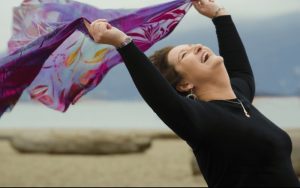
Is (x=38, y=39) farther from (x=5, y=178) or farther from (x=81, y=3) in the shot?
(x=5, y=178)

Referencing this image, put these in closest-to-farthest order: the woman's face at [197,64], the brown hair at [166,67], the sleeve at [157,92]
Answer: the sleeve at [157,92] → the woman's face at [197,64] → the brown hair at [166,67]

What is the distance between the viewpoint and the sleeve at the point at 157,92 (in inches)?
78.2

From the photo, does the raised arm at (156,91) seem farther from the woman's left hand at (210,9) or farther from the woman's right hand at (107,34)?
the woman's left hand at (210,9)

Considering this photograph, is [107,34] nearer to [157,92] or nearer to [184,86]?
[157,92]

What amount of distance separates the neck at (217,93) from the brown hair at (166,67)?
9 centimetres

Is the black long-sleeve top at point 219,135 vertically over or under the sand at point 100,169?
over

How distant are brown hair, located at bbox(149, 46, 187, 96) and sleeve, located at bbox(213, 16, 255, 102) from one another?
26cm

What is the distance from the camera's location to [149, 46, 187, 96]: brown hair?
2.31 metres

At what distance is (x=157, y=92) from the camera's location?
1.98 m

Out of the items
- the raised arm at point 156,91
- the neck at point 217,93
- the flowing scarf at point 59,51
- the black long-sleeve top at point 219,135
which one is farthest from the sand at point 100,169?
the raised arm at point 156,91

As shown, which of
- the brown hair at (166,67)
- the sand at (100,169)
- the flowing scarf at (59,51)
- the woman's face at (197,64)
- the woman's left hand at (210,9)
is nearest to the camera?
the woman's face at (197,64)

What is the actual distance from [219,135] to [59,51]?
0.80 metres

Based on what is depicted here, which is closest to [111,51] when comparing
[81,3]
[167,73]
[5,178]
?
[81,3]

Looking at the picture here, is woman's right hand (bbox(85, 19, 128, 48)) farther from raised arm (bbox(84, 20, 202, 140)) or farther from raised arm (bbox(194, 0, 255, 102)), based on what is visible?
raised arm (bbox(194, 0, 255, 102))
